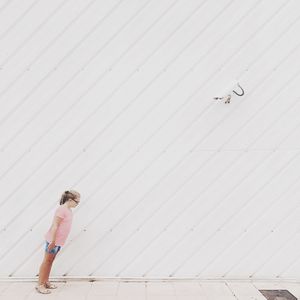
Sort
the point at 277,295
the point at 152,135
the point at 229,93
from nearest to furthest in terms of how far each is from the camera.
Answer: the point at 277,295
the point at 229,93
the point at 152,135

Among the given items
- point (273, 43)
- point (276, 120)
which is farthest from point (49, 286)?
point (273, 43)

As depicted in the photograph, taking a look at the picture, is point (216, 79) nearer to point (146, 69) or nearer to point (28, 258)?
point (146, 69)

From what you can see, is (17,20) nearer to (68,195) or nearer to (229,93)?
(68,195)

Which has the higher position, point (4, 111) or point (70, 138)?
point (70, 138)

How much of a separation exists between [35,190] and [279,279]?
2483 mm

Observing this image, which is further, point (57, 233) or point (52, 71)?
point (52, 71)

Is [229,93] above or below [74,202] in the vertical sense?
above

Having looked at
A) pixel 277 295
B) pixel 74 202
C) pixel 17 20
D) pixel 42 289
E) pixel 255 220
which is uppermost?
pixel 255 220

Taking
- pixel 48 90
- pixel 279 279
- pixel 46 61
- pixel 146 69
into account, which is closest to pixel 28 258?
pixel 48 90

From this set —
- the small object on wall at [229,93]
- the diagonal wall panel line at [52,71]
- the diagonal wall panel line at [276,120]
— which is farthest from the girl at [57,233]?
the diagonal wall panel line at [276,120]

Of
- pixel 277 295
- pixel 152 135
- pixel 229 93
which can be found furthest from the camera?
pixel 152 135

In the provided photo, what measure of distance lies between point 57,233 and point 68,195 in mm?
340

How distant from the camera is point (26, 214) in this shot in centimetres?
377

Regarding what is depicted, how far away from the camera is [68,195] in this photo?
3527 mm
